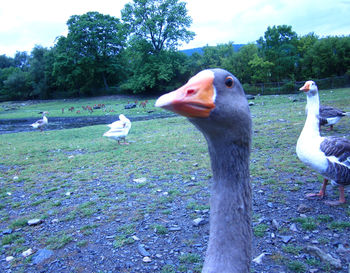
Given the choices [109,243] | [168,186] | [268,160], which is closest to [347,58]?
[268,160]

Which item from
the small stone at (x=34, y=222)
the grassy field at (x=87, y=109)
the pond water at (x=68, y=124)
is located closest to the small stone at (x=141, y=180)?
the small stone at (x=34, y=222)

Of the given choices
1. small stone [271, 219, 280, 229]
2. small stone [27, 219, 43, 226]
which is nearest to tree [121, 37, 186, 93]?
small stone [27, 219, 43, 226]

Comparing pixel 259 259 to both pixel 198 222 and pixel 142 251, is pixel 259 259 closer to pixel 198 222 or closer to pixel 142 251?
pixel 198 222

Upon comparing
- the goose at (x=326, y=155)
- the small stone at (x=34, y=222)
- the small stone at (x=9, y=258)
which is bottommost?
the small stone at (x=9, y=258)

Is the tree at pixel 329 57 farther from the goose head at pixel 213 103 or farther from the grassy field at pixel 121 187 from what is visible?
the goose head at pixel 213 103

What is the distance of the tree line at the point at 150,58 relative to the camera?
2922cm

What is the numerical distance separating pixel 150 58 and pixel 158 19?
5.51 m

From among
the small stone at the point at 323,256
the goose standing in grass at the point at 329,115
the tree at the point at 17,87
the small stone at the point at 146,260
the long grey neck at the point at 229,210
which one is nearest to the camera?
the long grey neck at the point at 229,210

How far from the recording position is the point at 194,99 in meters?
1.38

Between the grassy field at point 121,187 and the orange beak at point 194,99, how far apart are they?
75.7 inches

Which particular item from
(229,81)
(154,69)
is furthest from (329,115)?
(154,69)

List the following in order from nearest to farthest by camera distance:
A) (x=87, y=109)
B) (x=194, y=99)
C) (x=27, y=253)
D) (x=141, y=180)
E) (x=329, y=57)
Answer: (x=194, y=99)
(x=27, y=253)
(x=141, y=180)
(x=87, y=109)
(x=329, y=57)

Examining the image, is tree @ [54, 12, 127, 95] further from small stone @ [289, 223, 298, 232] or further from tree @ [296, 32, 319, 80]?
small stone @ [289, 223, 298, 232]

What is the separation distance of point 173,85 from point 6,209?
111 ft
